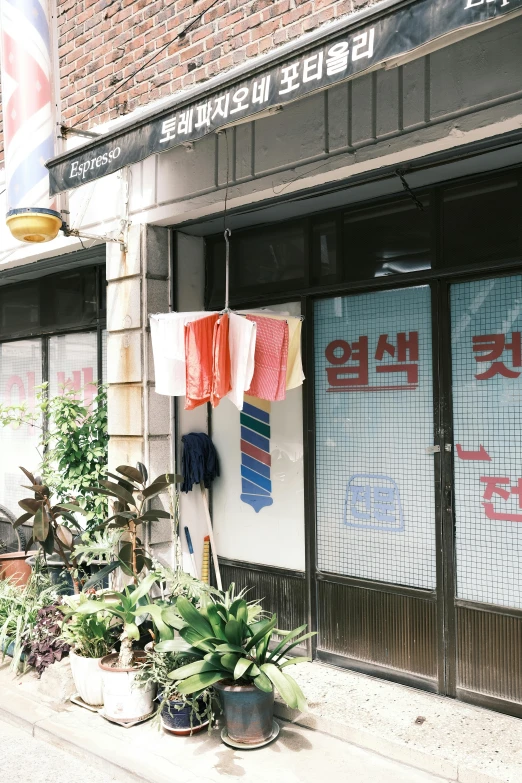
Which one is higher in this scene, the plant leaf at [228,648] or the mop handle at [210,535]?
the mop handle at [210,535]

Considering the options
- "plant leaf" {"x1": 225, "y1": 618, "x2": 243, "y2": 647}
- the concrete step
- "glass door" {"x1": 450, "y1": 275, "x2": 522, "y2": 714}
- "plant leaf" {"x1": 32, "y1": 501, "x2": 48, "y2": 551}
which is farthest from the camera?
"plant leaf" {"x1": 32, "y1": 501, "x2": 48, "y2": 551}

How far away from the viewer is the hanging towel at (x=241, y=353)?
5.02 meters

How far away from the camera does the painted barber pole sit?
19.8 ft

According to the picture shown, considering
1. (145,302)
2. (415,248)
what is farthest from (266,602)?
(415,248)

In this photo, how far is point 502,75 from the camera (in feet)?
12.5

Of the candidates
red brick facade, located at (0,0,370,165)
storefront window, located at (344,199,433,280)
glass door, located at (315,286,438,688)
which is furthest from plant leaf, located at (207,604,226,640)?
red brick facade, located at (0,0,370,165)

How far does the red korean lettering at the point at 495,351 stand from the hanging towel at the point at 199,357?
188 centimetres

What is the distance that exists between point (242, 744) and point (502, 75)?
4210 millimetres

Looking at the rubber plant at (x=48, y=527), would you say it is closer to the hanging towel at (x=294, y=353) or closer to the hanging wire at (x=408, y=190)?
the hanging towel at (x=294, y=353)

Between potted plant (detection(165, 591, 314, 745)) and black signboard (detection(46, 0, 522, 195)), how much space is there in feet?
9.86

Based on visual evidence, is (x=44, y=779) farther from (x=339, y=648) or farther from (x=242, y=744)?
(x=339, y=648)

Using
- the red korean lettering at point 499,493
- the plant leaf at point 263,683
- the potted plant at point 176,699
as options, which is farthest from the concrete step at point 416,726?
the red korean lettering at point 499,493

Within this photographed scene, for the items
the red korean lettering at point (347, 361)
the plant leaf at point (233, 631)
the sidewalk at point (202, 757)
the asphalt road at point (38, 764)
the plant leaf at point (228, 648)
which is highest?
the red korean lettering at point (347, 361)

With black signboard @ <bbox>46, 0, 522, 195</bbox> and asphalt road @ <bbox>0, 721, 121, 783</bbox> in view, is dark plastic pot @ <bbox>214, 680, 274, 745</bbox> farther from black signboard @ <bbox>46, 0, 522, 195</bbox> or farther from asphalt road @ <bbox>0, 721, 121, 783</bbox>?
black signboard @ <bbox>46, 0, 522, 195</bbox>
